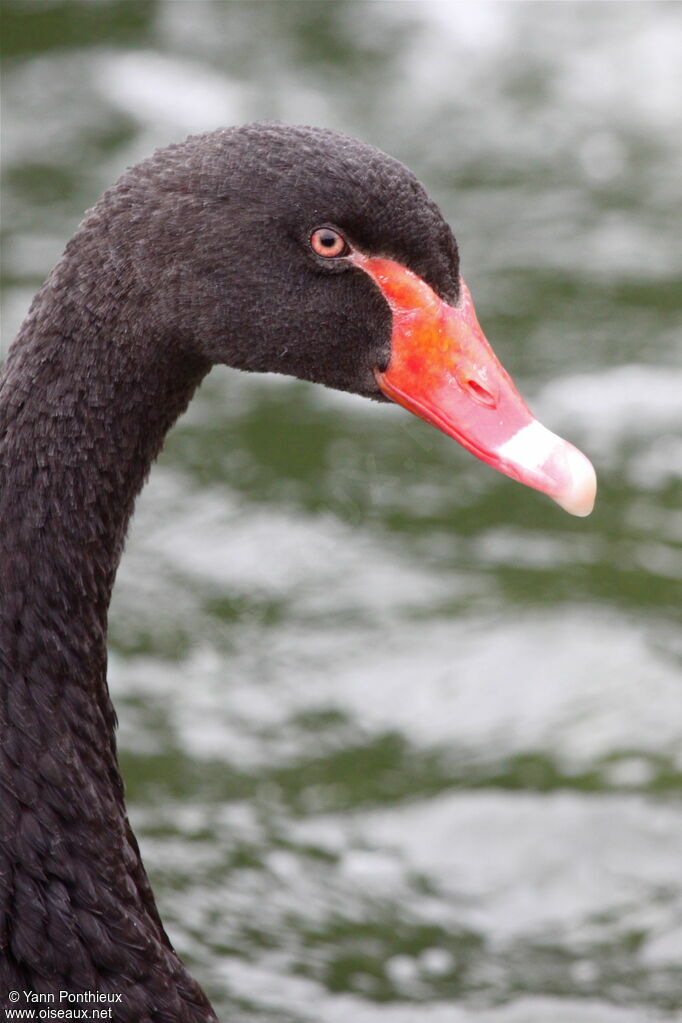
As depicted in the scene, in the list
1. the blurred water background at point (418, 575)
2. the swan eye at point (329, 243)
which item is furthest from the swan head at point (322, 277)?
the blurred water background at point (418, 575)

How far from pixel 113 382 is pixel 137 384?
0.05 m

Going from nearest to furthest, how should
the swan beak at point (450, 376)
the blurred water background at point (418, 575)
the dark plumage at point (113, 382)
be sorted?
the dark plumage at point (113, 382), the swan beak at point (450, 376), the blurred water background at point (418, 575)

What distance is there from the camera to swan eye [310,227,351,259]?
342 centimetres

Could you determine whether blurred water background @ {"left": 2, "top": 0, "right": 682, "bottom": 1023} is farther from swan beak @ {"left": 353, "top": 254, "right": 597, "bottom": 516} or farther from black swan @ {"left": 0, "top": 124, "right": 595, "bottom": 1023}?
swan beak @ {"left": 353, "top": 254, "right": 597, "bottom": 516}

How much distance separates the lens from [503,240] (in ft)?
27.2

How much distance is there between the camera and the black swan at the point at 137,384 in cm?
334

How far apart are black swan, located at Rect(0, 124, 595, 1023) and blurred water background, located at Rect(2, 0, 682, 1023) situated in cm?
137

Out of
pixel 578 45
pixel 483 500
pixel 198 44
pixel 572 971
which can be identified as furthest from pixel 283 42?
pixel 572 971

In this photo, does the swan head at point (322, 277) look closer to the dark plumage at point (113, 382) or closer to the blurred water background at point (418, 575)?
the dark plumage at point (113, 382)

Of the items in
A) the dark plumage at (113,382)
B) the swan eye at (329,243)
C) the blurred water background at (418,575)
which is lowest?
the dark plumage at (113,382)

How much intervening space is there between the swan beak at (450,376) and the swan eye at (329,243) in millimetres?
39

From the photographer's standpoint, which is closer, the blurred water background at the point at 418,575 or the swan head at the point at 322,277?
the swan head at the point at 322,277

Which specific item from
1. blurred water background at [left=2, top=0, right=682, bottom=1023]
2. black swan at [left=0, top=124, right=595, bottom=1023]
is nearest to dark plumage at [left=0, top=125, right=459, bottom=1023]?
black swan at [left=0, top=124, right=595, bottom=1023]

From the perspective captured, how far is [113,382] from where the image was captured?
337 cm
